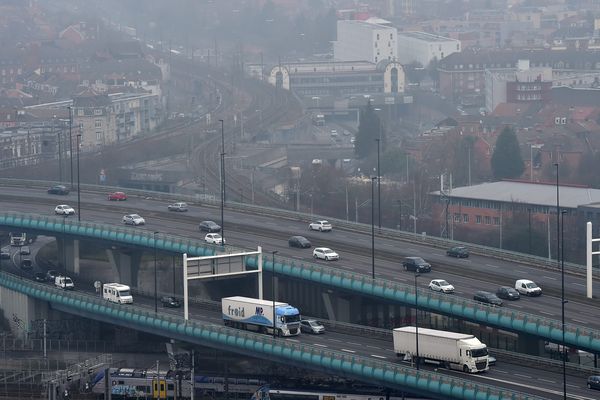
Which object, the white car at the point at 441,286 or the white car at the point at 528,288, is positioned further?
the white car at the point at 441,286

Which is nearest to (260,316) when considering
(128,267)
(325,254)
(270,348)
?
(270,348)

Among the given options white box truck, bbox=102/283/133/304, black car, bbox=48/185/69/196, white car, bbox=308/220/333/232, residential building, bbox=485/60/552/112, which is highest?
residential building, bbox=485/60/552/112

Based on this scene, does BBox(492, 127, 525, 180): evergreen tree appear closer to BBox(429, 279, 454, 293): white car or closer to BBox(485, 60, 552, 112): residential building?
BBox(485, 60, 552, 112): residential building

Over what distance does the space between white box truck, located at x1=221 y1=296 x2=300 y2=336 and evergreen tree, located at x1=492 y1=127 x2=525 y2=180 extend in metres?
34.5

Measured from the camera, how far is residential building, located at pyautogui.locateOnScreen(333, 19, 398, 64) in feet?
419

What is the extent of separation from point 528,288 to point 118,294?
11392 mm

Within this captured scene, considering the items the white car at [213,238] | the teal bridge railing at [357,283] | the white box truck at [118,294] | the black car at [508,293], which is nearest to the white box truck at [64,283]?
the teal bridge railing at [357,283]

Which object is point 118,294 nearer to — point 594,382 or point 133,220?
point 133,220

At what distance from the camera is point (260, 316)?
4200 centimetres

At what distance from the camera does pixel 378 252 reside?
49.1 meters

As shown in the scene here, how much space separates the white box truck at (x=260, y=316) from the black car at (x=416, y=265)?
4.54 metres

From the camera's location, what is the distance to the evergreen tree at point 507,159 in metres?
76.5

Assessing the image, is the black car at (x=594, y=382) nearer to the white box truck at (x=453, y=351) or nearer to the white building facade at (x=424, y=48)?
the white box truck at (x=453, y=351)

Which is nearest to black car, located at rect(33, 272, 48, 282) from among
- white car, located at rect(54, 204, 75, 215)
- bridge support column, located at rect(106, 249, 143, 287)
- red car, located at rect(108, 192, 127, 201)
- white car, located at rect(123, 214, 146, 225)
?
bridge support column, located at rect(106, 249, 143, 287)
